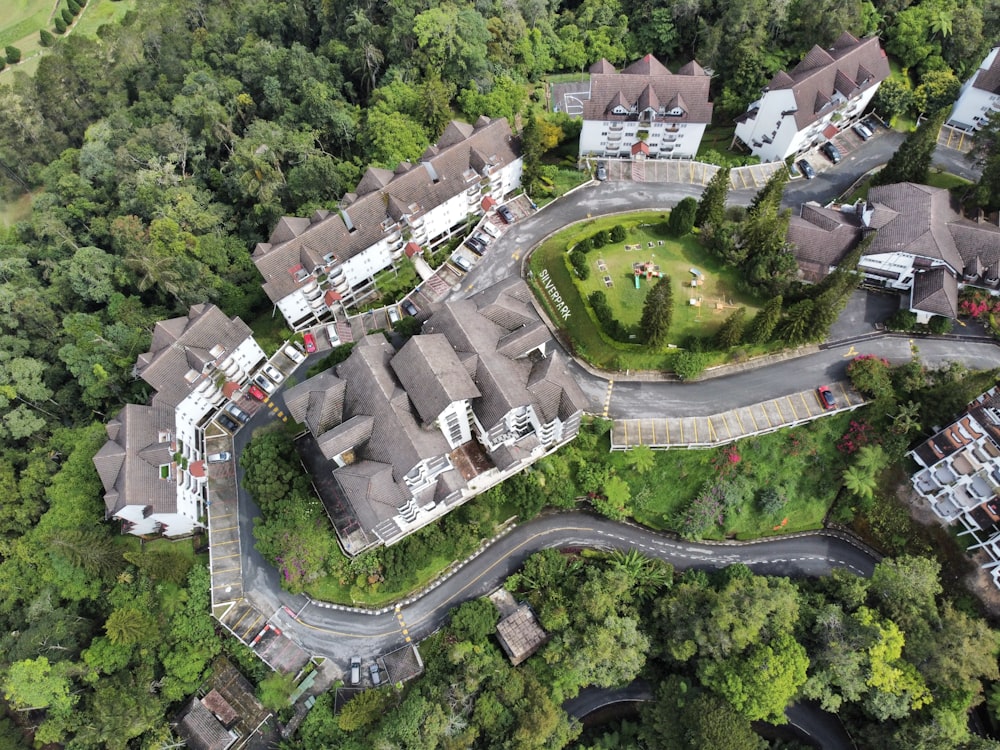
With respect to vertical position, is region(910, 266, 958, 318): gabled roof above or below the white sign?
below

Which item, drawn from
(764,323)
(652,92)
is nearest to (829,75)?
(652,92)

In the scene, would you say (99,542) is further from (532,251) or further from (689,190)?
(689,190)

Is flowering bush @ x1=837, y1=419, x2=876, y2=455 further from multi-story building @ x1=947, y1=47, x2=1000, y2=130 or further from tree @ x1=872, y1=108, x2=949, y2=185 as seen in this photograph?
multi-story building @ x1=947, y1=47, x2=1000, y2=130

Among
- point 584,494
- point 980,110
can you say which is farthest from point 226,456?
point 980,110

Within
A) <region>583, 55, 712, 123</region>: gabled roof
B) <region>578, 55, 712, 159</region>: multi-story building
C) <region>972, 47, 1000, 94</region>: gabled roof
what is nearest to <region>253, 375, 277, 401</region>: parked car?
<region>578, 55, 712, 159</region>: multi-story building

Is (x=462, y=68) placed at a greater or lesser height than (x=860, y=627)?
greater

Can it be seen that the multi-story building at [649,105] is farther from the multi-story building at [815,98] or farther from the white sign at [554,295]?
the white sign at [554,295]

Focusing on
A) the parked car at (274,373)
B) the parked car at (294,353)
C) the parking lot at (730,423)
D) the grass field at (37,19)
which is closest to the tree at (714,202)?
the parking lot at (730,423)
